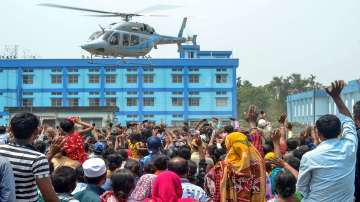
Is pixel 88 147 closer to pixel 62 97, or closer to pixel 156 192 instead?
pixel 156 192

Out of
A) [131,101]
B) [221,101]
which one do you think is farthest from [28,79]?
[221,101]

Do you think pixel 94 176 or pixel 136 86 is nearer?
pixel 94 176

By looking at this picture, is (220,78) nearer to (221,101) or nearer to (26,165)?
(221,101)

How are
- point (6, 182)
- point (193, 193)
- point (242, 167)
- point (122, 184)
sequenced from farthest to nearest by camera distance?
1. point (242, 167)
2. point (193, 193)
3. point (122, 184)
4. point (6, 182)

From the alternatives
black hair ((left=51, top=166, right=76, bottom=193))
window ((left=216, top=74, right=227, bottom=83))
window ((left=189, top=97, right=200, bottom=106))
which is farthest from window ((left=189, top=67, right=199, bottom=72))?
black hair ((left=51, top=166, right=76, bottom=193))

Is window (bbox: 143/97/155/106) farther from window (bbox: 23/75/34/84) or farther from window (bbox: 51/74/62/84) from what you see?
window (bbox: 23/75/34/84)

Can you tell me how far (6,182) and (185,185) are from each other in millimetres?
2200

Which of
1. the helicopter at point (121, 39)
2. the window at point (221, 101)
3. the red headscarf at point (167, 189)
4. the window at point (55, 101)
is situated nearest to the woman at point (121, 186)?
the red headscarf at point (167, 189)

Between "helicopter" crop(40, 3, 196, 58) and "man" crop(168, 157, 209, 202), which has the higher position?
"helicopter" crop(40, 3, 196, 58)

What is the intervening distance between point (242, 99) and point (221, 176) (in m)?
98.8

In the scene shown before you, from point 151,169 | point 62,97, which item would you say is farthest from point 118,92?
point 151,169

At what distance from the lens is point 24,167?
5211mm

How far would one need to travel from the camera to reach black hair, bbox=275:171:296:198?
5852 mm

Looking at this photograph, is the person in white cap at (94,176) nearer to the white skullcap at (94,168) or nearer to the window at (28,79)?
the white skullcap at (94,168)
